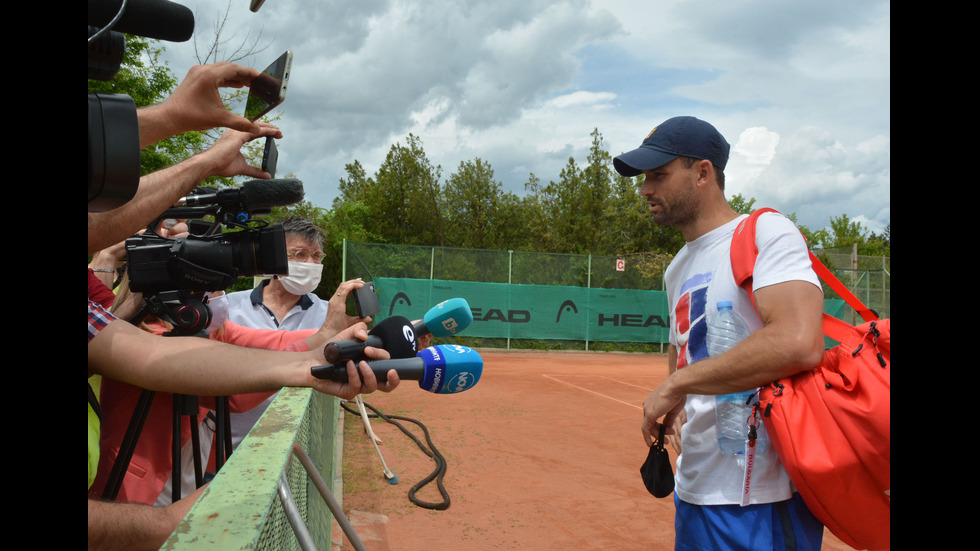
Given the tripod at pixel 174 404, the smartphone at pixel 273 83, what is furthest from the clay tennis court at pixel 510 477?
the smartphone at pixel 273 83

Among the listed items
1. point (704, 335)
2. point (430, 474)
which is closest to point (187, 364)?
point (704, 335)

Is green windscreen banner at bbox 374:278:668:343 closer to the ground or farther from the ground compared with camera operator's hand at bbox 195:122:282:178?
closer to the ground

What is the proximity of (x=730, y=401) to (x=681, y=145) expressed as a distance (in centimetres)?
96

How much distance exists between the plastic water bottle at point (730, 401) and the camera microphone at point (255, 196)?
144 centimetres

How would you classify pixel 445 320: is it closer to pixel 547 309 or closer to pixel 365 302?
pixel 365 302

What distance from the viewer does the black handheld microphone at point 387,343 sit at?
4.95 feet

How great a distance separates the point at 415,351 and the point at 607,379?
41.6ft

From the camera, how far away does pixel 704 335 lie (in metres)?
2.14

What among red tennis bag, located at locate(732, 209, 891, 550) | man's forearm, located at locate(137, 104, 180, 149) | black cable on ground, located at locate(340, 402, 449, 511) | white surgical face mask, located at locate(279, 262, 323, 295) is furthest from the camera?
black cable on ground, located at locate(340, 402, 449, 511)

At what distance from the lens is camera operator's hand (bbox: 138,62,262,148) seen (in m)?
1.41

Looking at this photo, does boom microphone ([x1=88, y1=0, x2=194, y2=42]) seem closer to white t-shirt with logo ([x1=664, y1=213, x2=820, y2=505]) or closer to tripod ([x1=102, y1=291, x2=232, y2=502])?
tripod ([x1=102, y1=291, x2=232, y2=502])

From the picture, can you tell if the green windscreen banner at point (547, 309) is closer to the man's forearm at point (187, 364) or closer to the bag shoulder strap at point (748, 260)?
the bag shoulder strap at point (748, 260)

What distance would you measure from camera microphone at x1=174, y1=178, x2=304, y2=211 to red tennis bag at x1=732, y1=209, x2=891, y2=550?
1.57 m

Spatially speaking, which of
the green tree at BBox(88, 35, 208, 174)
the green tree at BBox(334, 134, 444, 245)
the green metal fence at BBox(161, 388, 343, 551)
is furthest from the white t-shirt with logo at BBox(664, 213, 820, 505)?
the green tree at BBox(334, 134, 444, 245)
